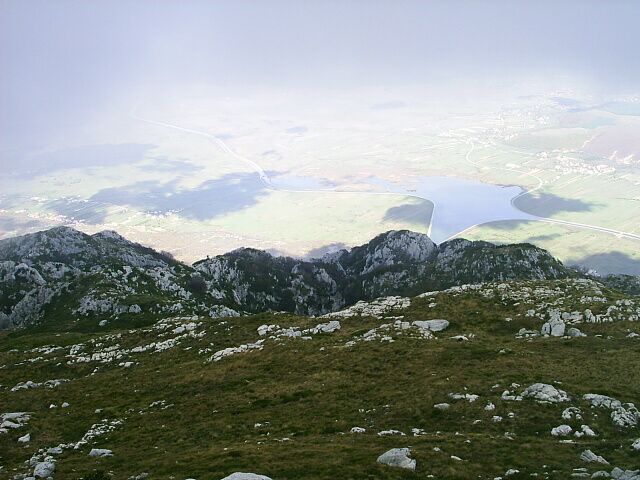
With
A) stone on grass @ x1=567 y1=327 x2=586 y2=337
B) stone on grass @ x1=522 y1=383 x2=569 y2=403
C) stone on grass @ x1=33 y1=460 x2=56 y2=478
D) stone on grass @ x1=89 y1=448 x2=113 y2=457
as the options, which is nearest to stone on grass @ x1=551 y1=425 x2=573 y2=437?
stone on grass @ x1=522 y1=383 x2=569 y2=403

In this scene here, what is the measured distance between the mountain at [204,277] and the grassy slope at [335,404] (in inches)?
1335

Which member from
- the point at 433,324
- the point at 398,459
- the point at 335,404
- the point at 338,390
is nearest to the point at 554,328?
the point at 433,324

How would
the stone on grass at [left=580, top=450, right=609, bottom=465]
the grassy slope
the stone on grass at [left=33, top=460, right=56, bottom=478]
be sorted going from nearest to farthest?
the stone on grass at [left=580, top=450, right=609, bottom=465] → the grassy slope → the stone on grass at [left=33, top=460, right=56, bottom=478]

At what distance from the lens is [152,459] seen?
34.5m

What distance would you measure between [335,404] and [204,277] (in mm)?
100393

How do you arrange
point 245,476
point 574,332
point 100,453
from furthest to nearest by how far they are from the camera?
point 574,332 → point 100,453 → point 245,476

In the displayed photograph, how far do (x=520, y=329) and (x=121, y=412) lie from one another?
53.1 metres

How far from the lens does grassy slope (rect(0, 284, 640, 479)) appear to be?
3081cm

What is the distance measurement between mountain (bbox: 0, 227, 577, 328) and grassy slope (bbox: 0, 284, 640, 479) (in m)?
33.9

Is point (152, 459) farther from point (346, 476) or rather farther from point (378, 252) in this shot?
point (378, 252)

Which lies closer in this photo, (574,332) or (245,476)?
(245,476)

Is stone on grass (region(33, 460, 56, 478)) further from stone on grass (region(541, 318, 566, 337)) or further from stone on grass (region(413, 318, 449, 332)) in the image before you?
stone on grass (region(541, 318, 566, 337))

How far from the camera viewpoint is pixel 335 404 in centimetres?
4381

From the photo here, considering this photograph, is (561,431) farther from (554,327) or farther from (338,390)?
(554,327)
